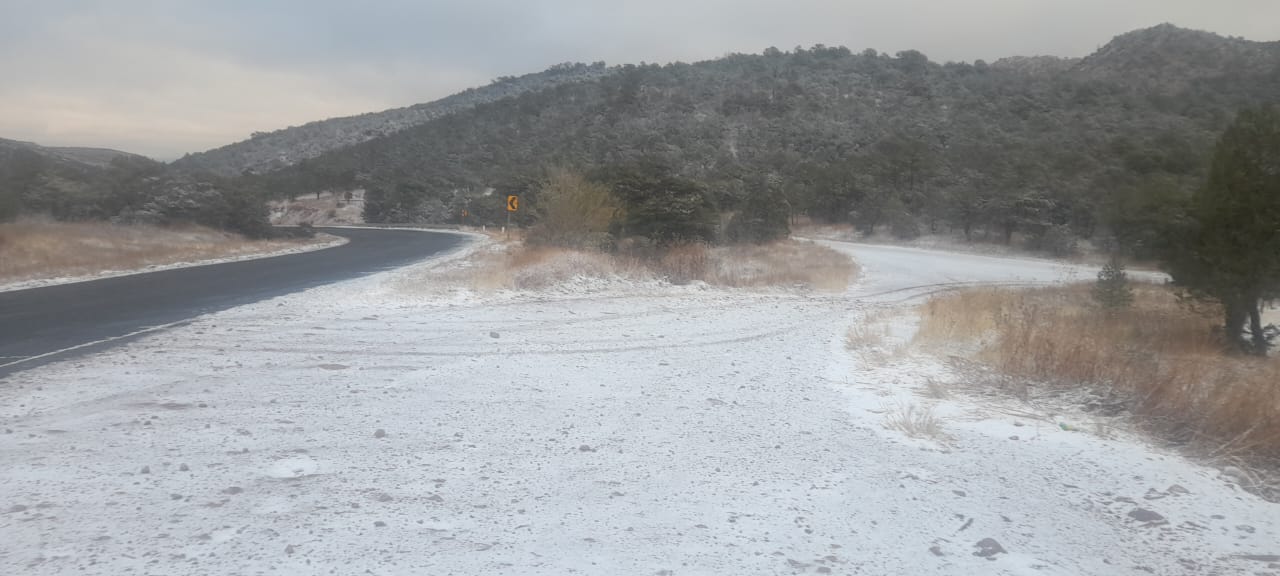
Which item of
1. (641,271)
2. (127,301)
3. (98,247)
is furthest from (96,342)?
(98,247)

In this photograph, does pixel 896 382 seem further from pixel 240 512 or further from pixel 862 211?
pixel 862 211

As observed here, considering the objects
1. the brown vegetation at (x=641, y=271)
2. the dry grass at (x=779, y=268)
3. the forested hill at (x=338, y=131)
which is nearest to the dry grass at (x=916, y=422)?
the brown vegetation at (x=641, y=271)

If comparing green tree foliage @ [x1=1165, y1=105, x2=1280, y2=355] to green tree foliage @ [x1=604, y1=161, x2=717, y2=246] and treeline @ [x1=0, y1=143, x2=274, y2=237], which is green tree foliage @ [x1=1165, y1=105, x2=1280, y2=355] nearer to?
green tree foliage @ [x1=604, y1=161, x2=717, y2=246]

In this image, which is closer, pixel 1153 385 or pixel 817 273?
pixel 1153 385

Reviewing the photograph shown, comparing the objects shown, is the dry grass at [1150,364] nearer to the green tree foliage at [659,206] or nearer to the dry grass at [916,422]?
the dry grass at [916,422]

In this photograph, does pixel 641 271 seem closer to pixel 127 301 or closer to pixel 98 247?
pixel 127 301

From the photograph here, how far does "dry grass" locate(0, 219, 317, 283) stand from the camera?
22867 mm

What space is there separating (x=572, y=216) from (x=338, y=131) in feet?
387

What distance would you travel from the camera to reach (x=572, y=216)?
74.4ft

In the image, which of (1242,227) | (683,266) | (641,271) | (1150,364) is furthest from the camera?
(683,266)

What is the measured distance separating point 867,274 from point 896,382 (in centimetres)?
1635

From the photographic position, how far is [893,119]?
75562 millimetres

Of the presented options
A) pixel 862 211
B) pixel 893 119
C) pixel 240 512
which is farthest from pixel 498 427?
pixel 893 119

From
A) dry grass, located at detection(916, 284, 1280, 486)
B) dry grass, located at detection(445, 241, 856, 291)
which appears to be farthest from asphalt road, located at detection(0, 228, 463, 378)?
dry grass, located at detection(916, 284, 1280, 486)
